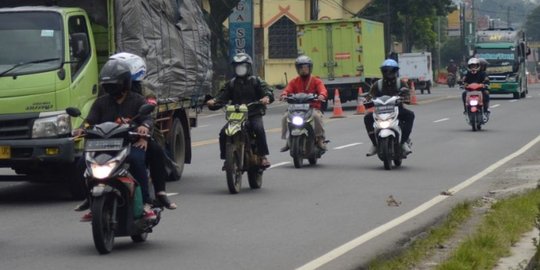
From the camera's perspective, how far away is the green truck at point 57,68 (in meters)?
13.7

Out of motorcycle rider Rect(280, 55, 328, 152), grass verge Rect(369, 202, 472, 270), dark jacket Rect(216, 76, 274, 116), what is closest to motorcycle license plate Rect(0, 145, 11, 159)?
dark jacket Rect(216, 76, 274, 116)

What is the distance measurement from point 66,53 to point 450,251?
5.82 m

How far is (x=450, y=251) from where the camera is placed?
33.3 feet

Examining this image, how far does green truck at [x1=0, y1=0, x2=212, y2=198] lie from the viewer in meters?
13.7

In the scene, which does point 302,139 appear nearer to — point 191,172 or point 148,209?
point 191,172

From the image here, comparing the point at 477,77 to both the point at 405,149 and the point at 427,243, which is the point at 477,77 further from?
the point at 427,243

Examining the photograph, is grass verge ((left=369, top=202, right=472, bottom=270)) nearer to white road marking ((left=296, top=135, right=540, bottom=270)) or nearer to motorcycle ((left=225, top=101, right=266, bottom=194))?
white road marking ((left=296, top=135, right=540, bottom=270))

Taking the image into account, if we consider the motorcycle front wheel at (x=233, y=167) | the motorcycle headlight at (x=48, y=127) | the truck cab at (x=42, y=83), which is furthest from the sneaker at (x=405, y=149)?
the motorcycle headlight at (x=48, y=127)

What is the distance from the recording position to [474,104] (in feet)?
93.7

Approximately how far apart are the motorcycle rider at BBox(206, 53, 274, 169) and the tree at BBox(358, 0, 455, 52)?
56.8 meters

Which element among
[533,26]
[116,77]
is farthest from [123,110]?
[533,26]

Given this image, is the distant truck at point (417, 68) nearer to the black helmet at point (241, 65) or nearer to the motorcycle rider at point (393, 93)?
the motorcycle rider at point (393, 93)

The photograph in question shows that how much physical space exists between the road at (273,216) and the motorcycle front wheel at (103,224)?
0.12 metres

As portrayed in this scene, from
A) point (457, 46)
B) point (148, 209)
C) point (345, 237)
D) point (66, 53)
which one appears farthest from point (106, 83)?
point (457, 46)
